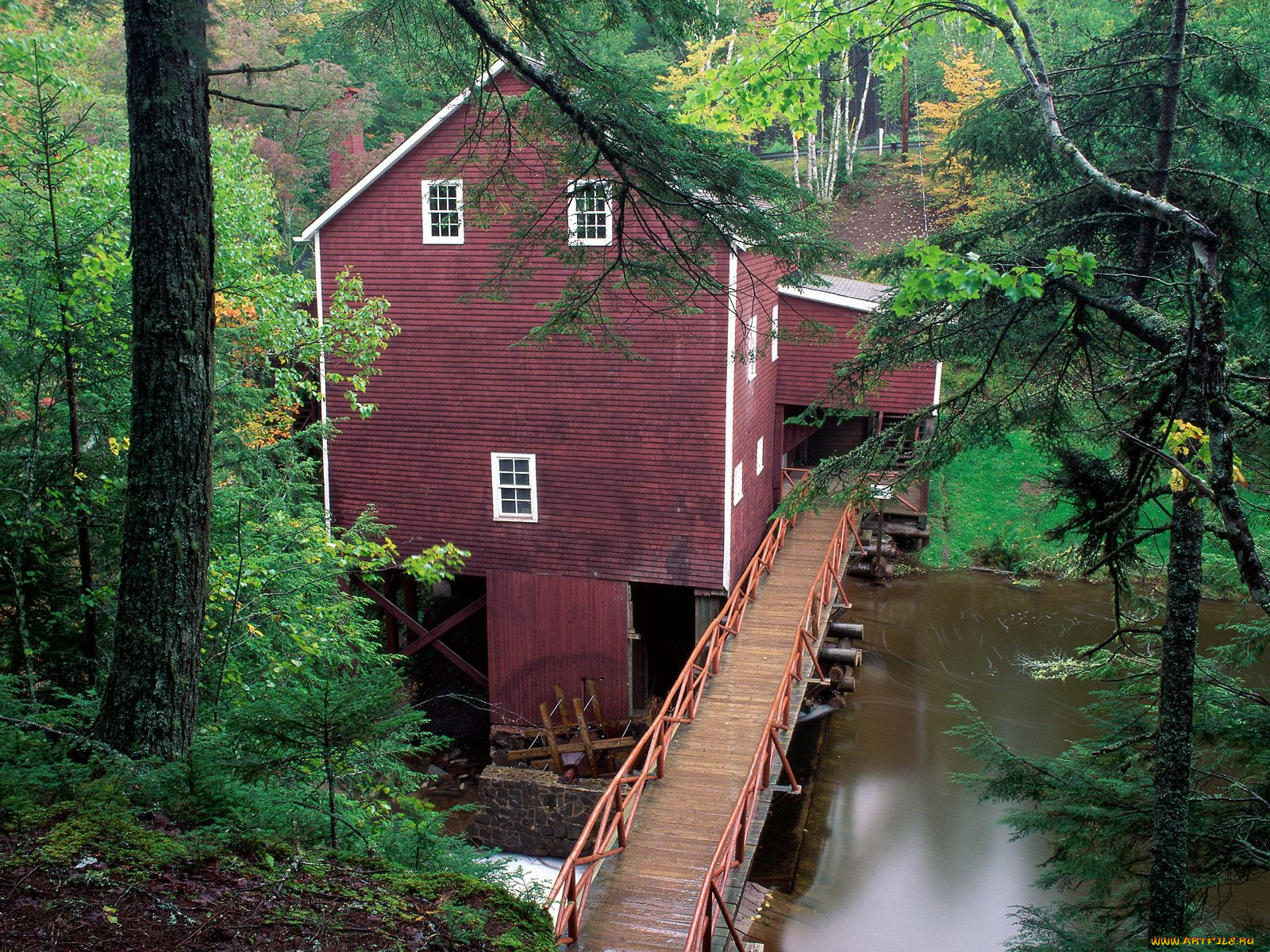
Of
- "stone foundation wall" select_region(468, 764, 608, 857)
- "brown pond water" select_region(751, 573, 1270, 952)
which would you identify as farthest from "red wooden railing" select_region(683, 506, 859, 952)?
"stone foundation wall" select_region(468, 764, 608, 857)

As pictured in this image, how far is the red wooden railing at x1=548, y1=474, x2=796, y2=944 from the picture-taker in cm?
735

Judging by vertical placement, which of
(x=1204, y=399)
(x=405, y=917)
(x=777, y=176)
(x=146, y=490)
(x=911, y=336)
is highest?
(x=777, y=176)

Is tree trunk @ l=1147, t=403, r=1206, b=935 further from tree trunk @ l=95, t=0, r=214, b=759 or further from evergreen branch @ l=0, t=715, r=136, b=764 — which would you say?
evergreen branch @ l=0, t=715, r=136, b=764

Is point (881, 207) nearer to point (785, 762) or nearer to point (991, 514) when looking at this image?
Answer: point (991, 514)

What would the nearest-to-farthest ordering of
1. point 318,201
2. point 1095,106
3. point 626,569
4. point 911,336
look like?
→ point 911,336 → point 1095,106 → point 626,569 → point 318,201

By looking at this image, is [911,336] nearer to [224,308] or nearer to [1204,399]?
[1204,399]

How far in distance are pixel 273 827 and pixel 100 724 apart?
130 cm

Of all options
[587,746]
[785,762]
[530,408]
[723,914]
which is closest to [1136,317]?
[723,914]

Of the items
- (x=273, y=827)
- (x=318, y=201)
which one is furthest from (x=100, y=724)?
(x=318, y=201)

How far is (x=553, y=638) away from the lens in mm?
14672

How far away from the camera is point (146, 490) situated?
16.4ft

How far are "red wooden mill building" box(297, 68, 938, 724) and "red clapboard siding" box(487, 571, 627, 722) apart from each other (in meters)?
0.03

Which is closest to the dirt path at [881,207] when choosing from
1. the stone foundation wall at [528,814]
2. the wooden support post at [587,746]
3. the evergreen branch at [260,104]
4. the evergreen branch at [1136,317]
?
the wooden support post at [587,746]

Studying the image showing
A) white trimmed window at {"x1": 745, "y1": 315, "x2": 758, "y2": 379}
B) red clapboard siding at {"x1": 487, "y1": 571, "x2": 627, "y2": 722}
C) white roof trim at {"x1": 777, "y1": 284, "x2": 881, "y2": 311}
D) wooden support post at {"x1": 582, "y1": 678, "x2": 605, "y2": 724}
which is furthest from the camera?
white roof trim at {"x1": 777, "y1": 284, "x2": 881, "y2": 311}
